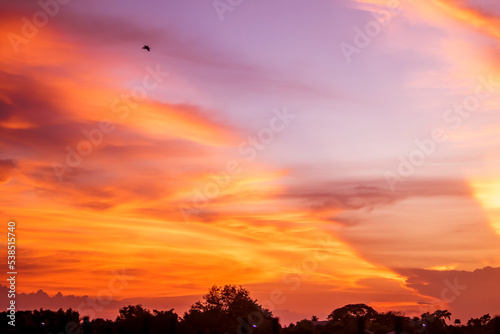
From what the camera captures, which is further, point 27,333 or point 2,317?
point 2,317

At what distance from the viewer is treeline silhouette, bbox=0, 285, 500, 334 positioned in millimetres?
75250

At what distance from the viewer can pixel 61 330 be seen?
224 ft

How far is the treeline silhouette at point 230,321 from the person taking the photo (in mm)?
75250

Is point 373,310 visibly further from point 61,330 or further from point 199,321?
point 61,330

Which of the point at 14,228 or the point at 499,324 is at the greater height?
the point at 14,228

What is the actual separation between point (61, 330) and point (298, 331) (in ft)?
107

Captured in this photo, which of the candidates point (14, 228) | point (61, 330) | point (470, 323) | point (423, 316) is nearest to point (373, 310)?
point (423, 316)

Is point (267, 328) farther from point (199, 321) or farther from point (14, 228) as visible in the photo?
point (14, 228)

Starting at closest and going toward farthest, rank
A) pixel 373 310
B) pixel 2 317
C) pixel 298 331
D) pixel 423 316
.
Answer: pixel 2 317
pixel 298 331
pixel 423 316
pixel 373 310

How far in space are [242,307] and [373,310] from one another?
26310 millimetres

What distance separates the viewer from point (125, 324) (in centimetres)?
9800

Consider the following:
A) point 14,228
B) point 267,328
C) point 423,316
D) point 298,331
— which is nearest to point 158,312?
point 267,328

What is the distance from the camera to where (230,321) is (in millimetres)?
108188

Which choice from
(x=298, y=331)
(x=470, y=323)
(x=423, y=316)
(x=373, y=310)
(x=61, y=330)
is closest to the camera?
(x=61, y=330)
